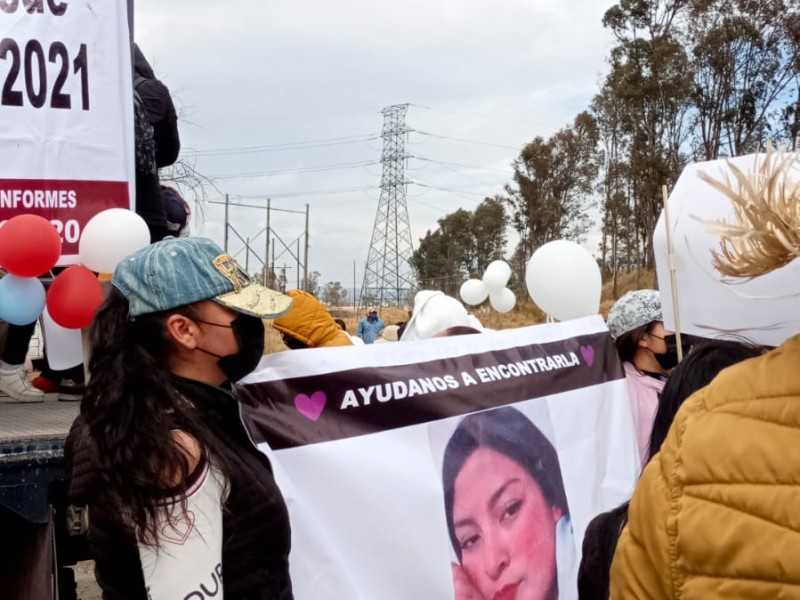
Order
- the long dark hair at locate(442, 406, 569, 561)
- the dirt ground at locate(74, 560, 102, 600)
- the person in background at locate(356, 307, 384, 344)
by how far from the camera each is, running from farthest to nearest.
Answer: the person in background at locate(356, 307, 384, 344)
the dirt ground at locate(74, 560, 102, 600)
the long dark hair at locate(442, 406, 569, 561)

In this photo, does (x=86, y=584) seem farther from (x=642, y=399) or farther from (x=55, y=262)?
(x=642, y=399)

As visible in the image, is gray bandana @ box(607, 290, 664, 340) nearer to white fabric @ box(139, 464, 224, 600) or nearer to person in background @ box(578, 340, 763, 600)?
person in background @ box(578, 340, 763, 600)

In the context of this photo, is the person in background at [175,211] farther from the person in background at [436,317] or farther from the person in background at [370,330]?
the person in background at [370,330]

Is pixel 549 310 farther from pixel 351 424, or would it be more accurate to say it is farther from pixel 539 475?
pixel 351 424

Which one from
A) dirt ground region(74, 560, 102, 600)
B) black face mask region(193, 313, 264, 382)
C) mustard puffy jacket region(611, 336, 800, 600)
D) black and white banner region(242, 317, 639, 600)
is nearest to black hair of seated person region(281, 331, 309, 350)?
black and white banner region(242, 317, 639, 600)

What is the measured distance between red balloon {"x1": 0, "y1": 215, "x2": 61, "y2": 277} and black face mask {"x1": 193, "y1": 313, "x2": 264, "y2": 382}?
961 mm

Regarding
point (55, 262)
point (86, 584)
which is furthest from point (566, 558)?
point (86, 584)

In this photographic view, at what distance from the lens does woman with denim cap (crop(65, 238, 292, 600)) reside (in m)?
1.55

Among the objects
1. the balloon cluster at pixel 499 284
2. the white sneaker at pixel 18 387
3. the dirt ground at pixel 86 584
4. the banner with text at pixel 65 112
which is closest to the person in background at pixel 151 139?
the banner with text at pixel 65 112

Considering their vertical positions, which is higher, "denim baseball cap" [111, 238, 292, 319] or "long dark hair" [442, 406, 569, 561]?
"denim baseball cap" [111, 238, 292, 319]

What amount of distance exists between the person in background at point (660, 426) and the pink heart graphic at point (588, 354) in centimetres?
125

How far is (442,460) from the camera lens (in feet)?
8.76

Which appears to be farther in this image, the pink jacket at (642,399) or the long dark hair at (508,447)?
the pink jacket at (642,399)

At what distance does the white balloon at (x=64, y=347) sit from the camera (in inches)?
121
